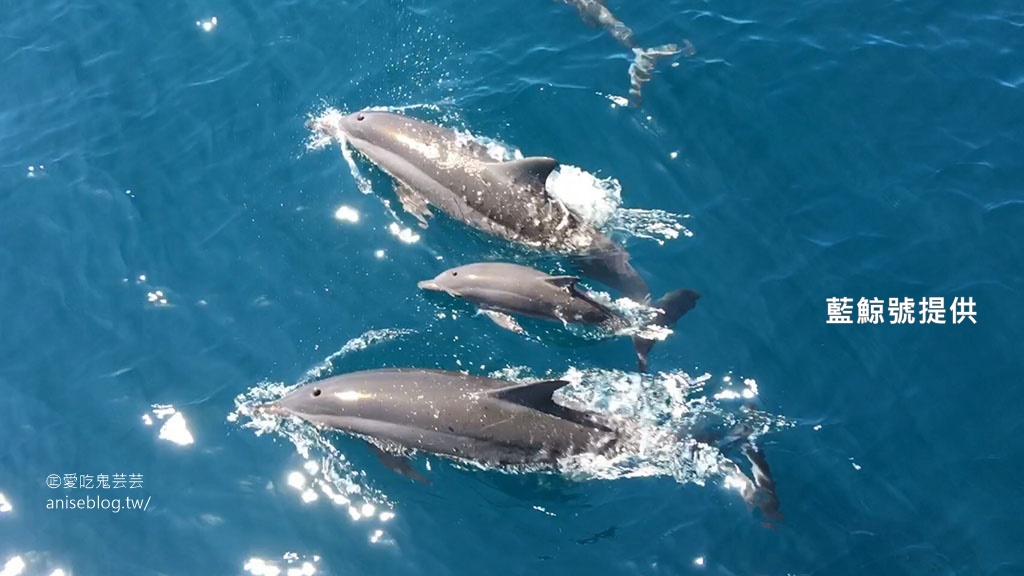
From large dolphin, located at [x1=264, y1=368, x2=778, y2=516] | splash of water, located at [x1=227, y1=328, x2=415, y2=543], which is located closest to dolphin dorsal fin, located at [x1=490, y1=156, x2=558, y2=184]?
splash of water, located at [x1=227, y1=328, x2=415, y2=543]

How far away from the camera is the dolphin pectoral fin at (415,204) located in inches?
651

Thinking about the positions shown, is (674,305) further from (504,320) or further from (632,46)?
(632,46)

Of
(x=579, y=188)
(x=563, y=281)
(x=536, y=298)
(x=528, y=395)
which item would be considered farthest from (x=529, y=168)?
(x=528, y=395)

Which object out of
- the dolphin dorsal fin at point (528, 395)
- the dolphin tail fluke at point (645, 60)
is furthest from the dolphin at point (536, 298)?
the dolphin tail fluke at point (645, 60)

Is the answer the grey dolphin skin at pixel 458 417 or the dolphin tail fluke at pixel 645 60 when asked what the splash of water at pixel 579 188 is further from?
the grey dolphin skin at pixel 458 417

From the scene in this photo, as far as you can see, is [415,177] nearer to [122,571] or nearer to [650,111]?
[650,111]

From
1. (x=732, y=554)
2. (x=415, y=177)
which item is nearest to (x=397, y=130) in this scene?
(x=415, y=177)

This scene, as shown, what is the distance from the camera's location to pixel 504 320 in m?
15.1

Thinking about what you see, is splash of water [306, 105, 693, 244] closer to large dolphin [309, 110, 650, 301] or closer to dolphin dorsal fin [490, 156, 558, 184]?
large dolphin [309, 110, 650, 301]

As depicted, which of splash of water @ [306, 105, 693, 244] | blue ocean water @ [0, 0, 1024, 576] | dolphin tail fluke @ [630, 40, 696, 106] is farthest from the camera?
dolphin tail fluke @ [630, 40, 696, 106]

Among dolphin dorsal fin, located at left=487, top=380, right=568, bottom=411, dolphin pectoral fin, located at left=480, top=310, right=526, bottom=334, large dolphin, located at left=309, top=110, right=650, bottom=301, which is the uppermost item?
large dolphin, located at left=309, top=110, right=650, bottom=301

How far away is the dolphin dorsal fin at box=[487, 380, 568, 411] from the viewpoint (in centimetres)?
1279

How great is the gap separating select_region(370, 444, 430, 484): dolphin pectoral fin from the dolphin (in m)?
3.17

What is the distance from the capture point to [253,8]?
798 inches
